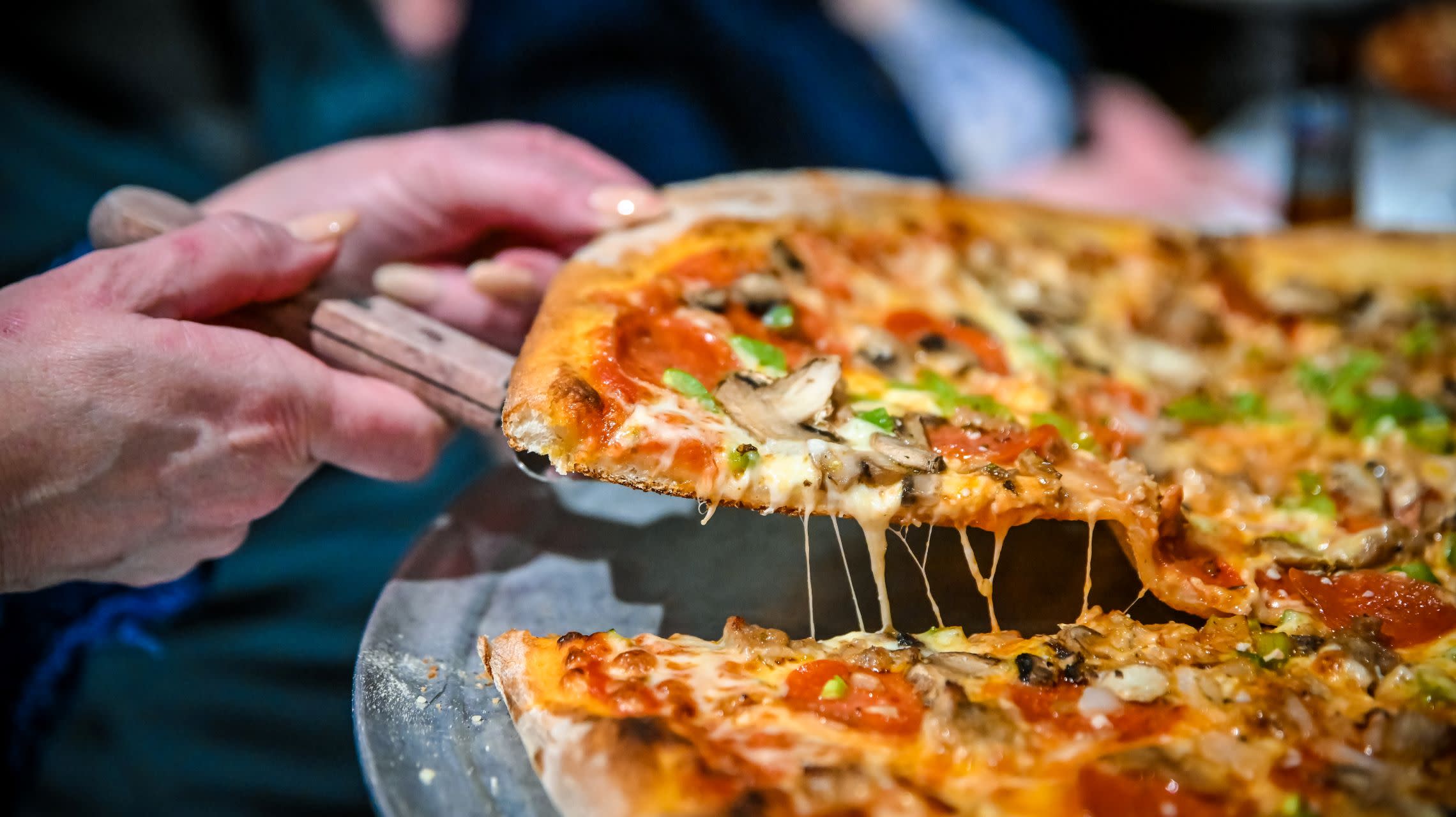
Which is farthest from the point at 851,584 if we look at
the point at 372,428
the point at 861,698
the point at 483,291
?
the point at 483,291

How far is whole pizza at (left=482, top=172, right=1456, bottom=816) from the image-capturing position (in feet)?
3.49

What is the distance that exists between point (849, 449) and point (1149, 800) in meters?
0.51

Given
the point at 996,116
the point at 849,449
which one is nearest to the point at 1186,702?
the point at 849,449

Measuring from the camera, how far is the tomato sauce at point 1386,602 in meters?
1.27

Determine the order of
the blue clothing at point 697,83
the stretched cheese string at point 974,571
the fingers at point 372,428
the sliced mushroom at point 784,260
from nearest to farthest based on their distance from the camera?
1. the stretched cheese string at point 974,571
2. the fingers at point 372,428
3. the sliced mushroom at point 784,260
4. the blue clothing at point 697,83

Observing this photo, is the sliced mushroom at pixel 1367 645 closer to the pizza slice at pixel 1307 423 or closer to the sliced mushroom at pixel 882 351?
the pizza slice at pixel 1307 423

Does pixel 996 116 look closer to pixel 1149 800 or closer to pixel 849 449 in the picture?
pixel 849 449

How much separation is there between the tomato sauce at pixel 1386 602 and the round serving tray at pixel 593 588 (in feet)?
0.59

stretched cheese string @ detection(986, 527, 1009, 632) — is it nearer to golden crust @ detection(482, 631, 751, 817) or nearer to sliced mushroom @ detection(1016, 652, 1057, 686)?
sliced mushroom @ detection(1016, 652, 1057, 686)

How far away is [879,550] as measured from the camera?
1300 mm

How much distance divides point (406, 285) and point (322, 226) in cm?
14

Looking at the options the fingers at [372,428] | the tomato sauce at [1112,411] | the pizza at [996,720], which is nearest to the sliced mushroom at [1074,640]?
the pizza at [996,720]

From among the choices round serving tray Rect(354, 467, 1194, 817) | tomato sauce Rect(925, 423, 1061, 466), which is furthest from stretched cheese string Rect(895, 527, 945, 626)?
tomato sauce Rect(925, 423, 1061, 466)

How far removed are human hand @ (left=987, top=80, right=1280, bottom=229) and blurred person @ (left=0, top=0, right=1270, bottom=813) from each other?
0.06m
